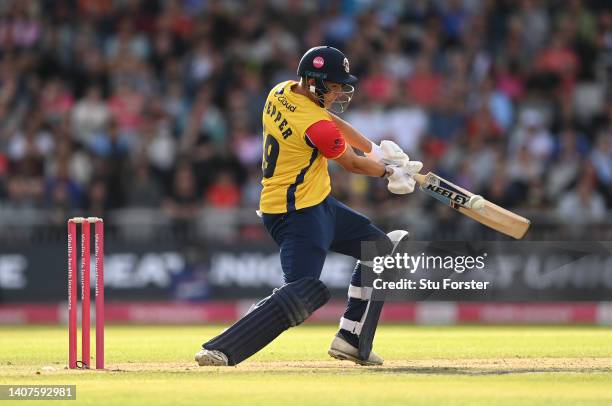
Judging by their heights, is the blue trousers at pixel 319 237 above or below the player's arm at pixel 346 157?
below

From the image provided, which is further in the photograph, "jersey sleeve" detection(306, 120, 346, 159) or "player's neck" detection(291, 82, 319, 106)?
"player's neck" detection(291, 82, 319, 106)

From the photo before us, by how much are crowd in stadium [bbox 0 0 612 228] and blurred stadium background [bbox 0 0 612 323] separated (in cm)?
2

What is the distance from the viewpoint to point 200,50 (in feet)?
56.0

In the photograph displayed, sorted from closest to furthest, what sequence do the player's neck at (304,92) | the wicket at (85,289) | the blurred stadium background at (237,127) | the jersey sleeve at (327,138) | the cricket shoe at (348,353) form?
1. the wicket at (85,289)
2. the jersey sleeve at (327,138)
3. the player's neck at (304,92)
4. the cricket shoe at (348,353)
5. the blurred stadium background at (237,127)

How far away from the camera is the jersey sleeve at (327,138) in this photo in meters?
7.88

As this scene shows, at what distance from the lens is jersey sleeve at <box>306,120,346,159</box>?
788 centimetres

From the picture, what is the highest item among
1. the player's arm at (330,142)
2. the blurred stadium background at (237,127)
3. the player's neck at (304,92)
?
the blurred stadium background at (237,127)

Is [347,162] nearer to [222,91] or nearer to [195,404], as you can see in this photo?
[195,404]

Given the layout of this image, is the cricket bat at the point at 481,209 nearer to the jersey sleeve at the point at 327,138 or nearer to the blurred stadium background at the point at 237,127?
the jersey sleeve at the point at 327,138

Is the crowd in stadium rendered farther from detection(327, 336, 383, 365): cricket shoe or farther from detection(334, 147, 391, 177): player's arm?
detection(334, 147, 391, 177): player's arm

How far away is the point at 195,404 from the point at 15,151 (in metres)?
10.4

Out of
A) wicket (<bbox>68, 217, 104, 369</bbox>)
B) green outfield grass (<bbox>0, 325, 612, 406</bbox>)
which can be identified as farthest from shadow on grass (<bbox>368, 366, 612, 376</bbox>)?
wicket (<bbox>68, 217, 104, 369</bbox>)

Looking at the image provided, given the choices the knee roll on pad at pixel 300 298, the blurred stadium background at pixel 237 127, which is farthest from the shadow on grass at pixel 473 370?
the blurred stadium background at pixel 237 127

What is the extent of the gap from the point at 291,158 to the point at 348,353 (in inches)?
52.1
